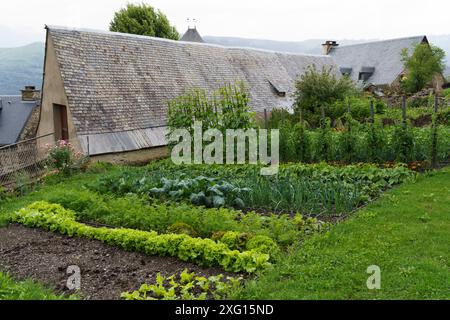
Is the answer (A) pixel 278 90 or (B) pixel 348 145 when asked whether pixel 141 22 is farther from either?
(B) pixel 348 145

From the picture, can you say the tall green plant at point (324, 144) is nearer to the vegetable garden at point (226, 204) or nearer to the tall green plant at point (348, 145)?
the vegetable garden at point (226, 204)

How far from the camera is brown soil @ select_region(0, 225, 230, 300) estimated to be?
17.6ft

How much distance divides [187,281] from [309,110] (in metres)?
16.0

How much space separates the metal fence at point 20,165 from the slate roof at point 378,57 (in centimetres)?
2973

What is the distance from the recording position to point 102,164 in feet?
46.9

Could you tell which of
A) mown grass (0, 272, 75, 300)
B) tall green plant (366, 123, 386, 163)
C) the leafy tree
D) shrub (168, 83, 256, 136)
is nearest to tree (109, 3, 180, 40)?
the leafy tree

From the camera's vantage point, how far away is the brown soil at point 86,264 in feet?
17.6

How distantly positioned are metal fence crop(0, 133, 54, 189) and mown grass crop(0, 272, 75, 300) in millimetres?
7671

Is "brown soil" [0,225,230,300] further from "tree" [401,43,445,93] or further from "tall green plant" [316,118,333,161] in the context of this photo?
"tree" [401,43,445,93]

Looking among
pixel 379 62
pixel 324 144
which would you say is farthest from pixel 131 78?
pixel 379 62

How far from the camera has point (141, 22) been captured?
36.7 meters

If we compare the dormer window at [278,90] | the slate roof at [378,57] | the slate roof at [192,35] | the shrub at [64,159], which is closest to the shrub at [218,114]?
the shrub at [64,159]
